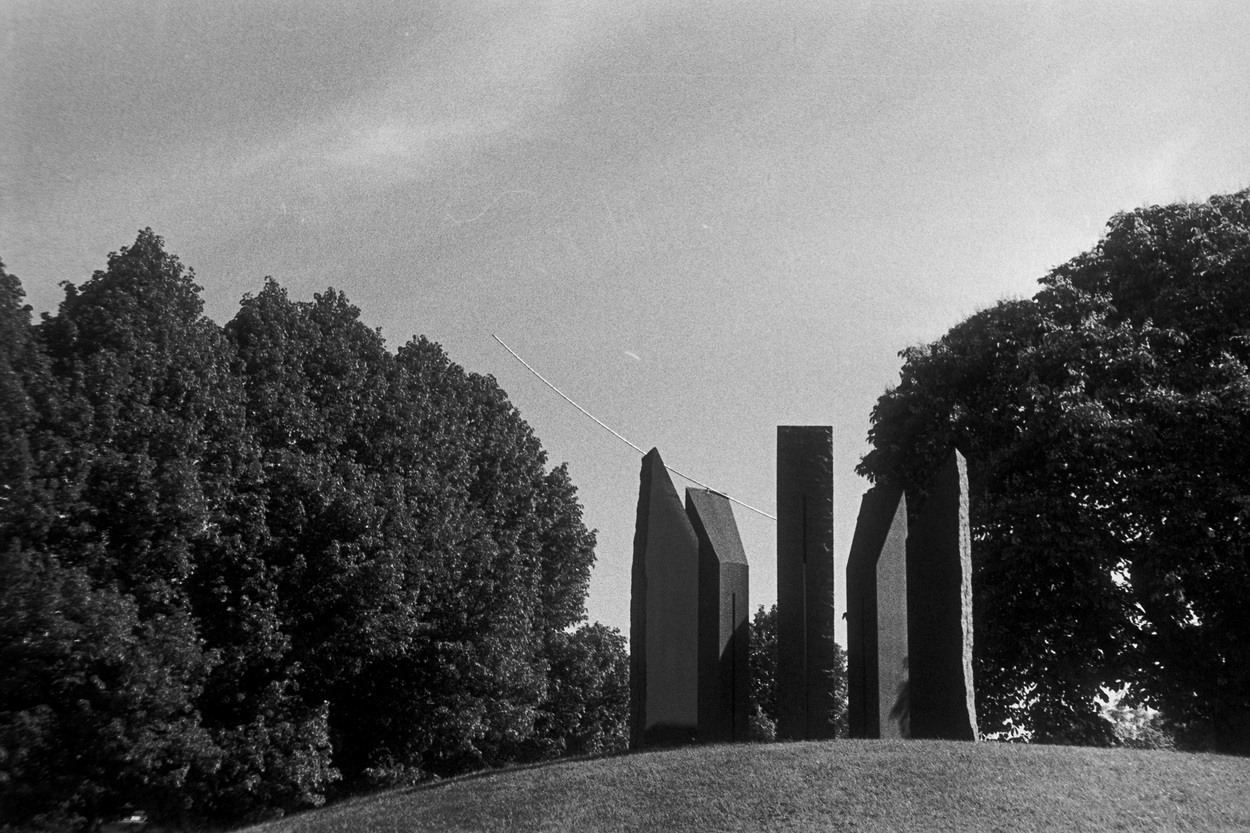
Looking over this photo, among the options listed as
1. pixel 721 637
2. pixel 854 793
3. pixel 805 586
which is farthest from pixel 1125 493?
pixel 854 793

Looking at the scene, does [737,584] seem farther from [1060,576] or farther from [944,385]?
[944,385]

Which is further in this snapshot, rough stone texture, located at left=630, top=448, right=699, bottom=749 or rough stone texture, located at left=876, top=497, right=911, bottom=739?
rough stone texture, located at left=630, top=448, right=699, bottom=749

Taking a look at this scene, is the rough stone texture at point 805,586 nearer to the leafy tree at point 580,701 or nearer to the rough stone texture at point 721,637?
the rough stone texture at point 721,637

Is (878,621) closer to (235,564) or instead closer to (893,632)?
(893,632)

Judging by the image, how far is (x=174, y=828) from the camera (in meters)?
20.0

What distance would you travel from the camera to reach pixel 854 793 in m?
11.7

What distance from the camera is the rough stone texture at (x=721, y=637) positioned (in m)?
14.7

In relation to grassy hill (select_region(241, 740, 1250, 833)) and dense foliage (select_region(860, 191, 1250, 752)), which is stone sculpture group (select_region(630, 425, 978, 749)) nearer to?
grassy hill (select_region(241, 740, 1250, 833))

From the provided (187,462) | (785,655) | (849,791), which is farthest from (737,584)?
(187,462)

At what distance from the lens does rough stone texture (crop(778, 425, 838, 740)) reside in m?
14.5

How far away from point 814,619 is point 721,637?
1116 millimetres

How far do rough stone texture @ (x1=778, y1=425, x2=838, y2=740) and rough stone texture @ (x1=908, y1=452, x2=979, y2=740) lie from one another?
1.10m

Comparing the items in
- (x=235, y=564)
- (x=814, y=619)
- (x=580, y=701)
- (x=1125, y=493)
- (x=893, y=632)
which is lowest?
(x=580, y=701)

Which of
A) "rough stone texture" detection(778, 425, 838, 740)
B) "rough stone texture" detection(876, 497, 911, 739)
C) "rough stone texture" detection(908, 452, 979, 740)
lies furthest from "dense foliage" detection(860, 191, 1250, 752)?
"rough stone texture" detection(778, 425, 838, 740)
